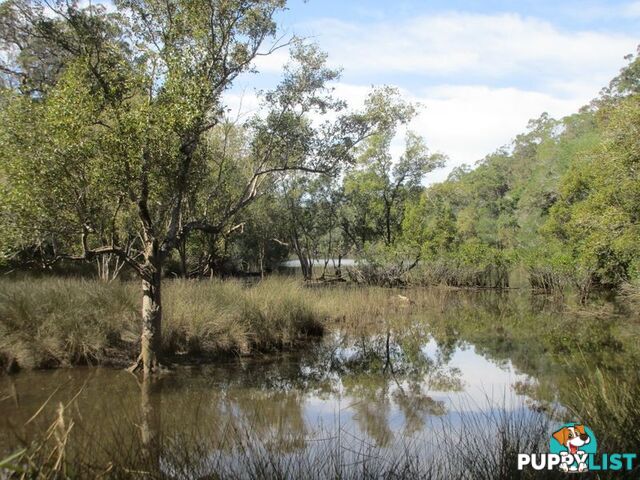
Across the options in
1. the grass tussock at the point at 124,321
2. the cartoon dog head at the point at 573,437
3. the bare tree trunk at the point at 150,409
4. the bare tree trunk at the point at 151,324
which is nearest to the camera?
the cartoon dog head at the point at 573,437

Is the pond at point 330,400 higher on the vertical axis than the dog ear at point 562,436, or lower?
lower

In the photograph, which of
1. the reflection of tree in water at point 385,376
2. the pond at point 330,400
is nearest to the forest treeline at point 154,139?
the pond at point 330,400

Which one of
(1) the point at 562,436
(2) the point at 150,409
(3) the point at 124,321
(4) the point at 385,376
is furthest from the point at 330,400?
(1) the point at 562,436

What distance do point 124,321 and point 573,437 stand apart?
8.52 metres

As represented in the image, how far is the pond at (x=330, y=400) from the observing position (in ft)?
13.9

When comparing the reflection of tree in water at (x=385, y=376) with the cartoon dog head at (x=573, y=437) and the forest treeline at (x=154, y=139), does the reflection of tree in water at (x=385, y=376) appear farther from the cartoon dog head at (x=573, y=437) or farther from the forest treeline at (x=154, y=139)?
the forest treeline at (x=154, y=139)

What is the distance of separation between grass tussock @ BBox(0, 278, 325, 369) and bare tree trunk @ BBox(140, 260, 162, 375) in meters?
0.75

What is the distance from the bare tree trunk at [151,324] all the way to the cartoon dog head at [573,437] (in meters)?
7.17

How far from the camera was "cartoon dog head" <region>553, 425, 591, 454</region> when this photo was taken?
401cm

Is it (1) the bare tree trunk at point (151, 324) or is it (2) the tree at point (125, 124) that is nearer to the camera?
(2) the tree at point (125, 124)

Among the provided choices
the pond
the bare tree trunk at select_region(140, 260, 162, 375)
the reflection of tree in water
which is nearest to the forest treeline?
the bare tree trunk at select_region(140, 260, 162, 375)

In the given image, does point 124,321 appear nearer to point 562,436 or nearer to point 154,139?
point 154,139

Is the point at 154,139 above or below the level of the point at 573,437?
above

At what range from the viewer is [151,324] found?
9320mm
